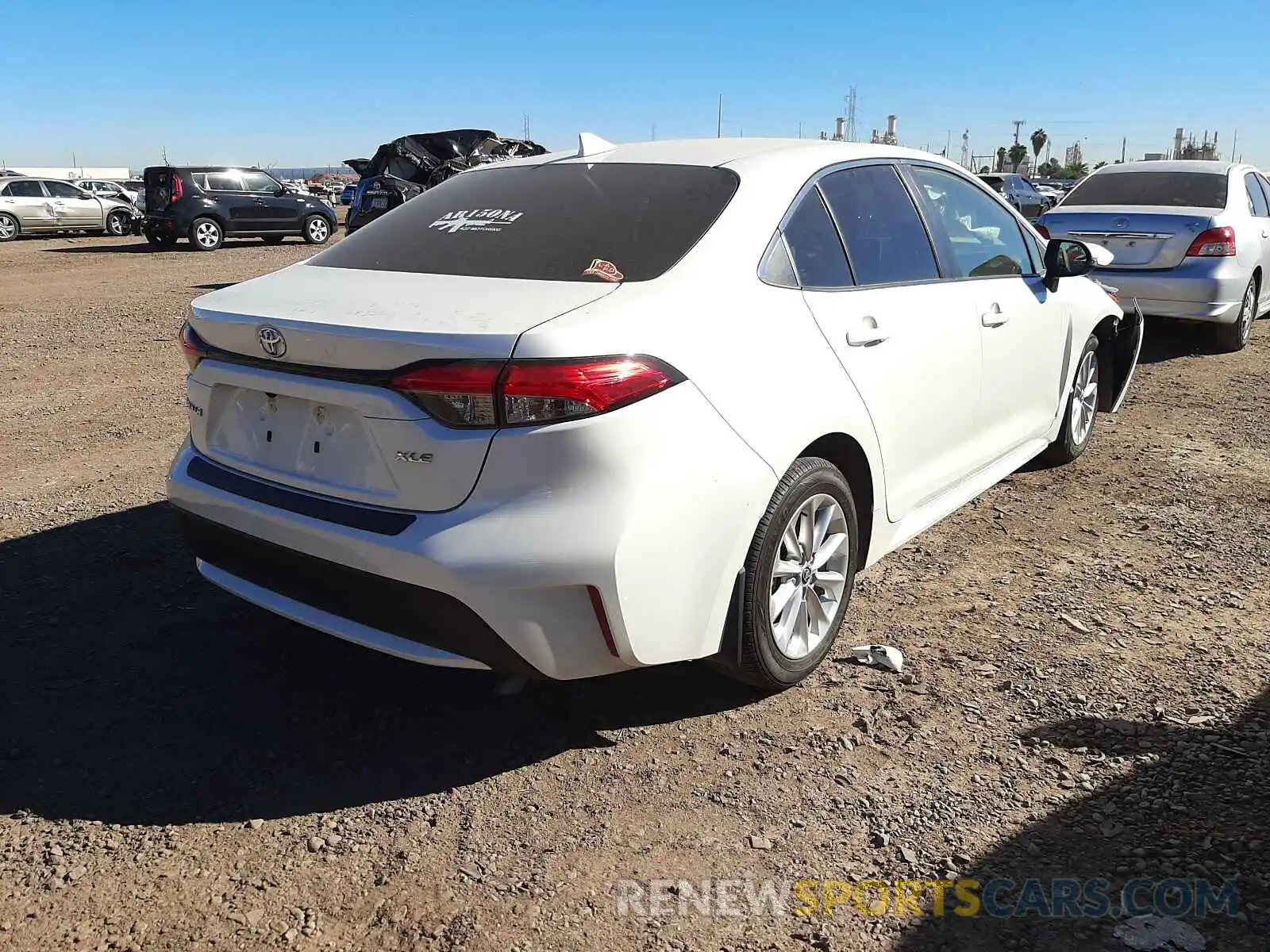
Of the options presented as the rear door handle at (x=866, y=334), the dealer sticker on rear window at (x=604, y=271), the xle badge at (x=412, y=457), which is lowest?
the xle badge at (x=412, y=457)

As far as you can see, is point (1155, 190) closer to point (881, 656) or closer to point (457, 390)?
point (881, 656)

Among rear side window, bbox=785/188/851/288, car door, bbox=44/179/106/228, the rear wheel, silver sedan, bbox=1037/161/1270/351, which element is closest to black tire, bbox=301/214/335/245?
the rear wheel

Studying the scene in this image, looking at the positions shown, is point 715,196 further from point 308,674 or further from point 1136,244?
point 1136,244

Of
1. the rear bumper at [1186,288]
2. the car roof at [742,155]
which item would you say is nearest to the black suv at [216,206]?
the rear bumper at [1186,288]

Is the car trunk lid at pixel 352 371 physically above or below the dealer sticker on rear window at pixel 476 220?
below

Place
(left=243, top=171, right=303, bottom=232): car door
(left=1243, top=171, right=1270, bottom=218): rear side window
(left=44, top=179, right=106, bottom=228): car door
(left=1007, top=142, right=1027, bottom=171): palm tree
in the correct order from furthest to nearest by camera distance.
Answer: (left=1007, top=142, right=1027, bottom=171): palm tree
(left=44, top=179, right=106, bottom=228): car door
(left=243, top=171, right=303, bottom=232): car door
(left=1243, top=171, right=1270, bottom=218): rear side window

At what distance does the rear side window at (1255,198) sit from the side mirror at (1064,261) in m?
5.33

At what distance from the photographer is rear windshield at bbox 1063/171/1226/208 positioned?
29.3ft

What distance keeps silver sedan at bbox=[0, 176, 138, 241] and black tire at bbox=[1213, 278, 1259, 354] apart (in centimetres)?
2641

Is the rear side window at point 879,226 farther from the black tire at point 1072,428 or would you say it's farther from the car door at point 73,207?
the car door at point 73,207

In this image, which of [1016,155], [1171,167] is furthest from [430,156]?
[1016,155]

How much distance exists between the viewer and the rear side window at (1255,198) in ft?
30.1

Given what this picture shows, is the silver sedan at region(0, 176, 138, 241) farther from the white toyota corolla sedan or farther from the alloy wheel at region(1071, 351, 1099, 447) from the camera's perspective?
the alloy wheel at region(1071, 351, 1099, 447)

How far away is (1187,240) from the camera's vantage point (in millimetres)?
8383
